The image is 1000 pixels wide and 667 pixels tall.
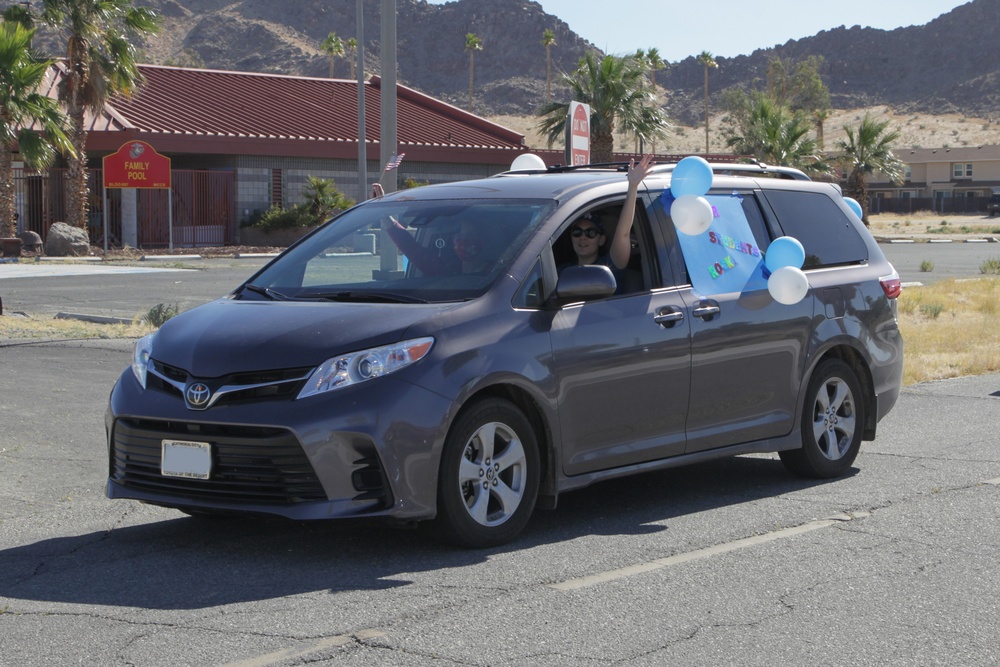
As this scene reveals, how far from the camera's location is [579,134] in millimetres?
12992

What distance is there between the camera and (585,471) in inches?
269

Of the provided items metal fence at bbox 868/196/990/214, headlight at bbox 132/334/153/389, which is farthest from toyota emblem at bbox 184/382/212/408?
metal fence at bbox 868/196/990/214

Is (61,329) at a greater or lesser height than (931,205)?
lesser

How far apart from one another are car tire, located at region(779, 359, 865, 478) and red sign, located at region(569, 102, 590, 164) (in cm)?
494

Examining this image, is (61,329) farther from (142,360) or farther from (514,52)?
(514,52)

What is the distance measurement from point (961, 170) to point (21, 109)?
3119 inches

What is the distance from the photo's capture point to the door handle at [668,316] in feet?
23.5

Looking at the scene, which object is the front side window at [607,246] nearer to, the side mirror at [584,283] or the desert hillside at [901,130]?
the side mirror at [584,283]

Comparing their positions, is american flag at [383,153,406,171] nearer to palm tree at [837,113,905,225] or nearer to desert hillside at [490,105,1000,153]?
palm tree at [837,113,905,225]

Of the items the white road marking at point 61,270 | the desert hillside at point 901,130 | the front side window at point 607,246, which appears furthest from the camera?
the desert hillside at point 901,130

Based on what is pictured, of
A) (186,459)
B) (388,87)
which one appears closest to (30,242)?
(388,87)

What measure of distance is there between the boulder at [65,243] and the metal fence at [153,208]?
3689 millimetres

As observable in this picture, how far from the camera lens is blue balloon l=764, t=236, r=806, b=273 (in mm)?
7926

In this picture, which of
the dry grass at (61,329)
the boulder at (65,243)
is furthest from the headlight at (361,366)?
the boulder at (65,243)
